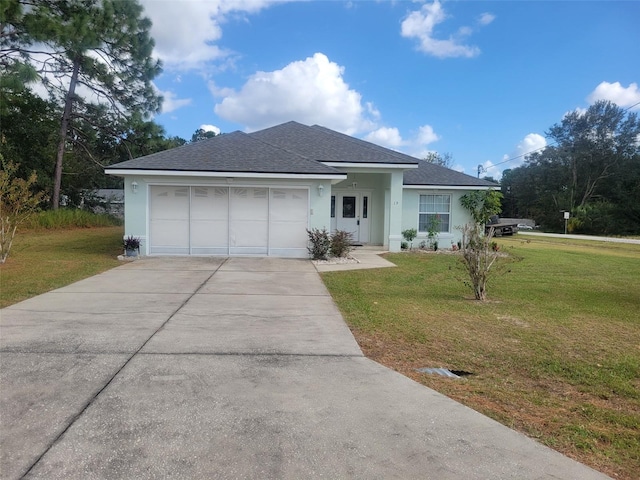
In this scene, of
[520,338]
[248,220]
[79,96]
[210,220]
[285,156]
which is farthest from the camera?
[79,96]

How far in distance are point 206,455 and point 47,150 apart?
2971 centimetres

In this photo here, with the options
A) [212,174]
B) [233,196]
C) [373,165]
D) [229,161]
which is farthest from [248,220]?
[373,165]

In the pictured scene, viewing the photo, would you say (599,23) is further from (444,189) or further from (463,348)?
(463,348)

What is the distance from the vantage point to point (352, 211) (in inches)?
685

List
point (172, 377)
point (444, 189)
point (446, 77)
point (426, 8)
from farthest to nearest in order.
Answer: point (446, 77) < point (444, 189) < point (426, 8) < point (172, 377)

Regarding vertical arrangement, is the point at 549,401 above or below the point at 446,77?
below

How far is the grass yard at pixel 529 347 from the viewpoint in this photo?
10.4ft

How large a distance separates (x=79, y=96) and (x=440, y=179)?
22.7m

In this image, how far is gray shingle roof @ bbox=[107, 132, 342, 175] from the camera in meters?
12.7

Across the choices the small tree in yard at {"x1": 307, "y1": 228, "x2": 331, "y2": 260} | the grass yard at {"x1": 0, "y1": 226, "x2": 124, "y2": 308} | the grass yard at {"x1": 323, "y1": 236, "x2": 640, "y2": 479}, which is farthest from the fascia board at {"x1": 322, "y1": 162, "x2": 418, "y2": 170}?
the grass yard at {"x1": 0, "y1": 226, "x2": 124, "y2": 308}

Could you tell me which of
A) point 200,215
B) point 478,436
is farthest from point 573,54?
point 478,436

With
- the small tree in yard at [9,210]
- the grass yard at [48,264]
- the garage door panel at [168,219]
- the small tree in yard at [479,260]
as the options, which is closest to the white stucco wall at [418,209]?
the garage door panel at [168,219]

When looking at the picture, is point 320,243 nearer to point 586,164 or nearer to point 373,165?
point 373,165

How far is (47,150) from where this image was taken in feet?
86.5
